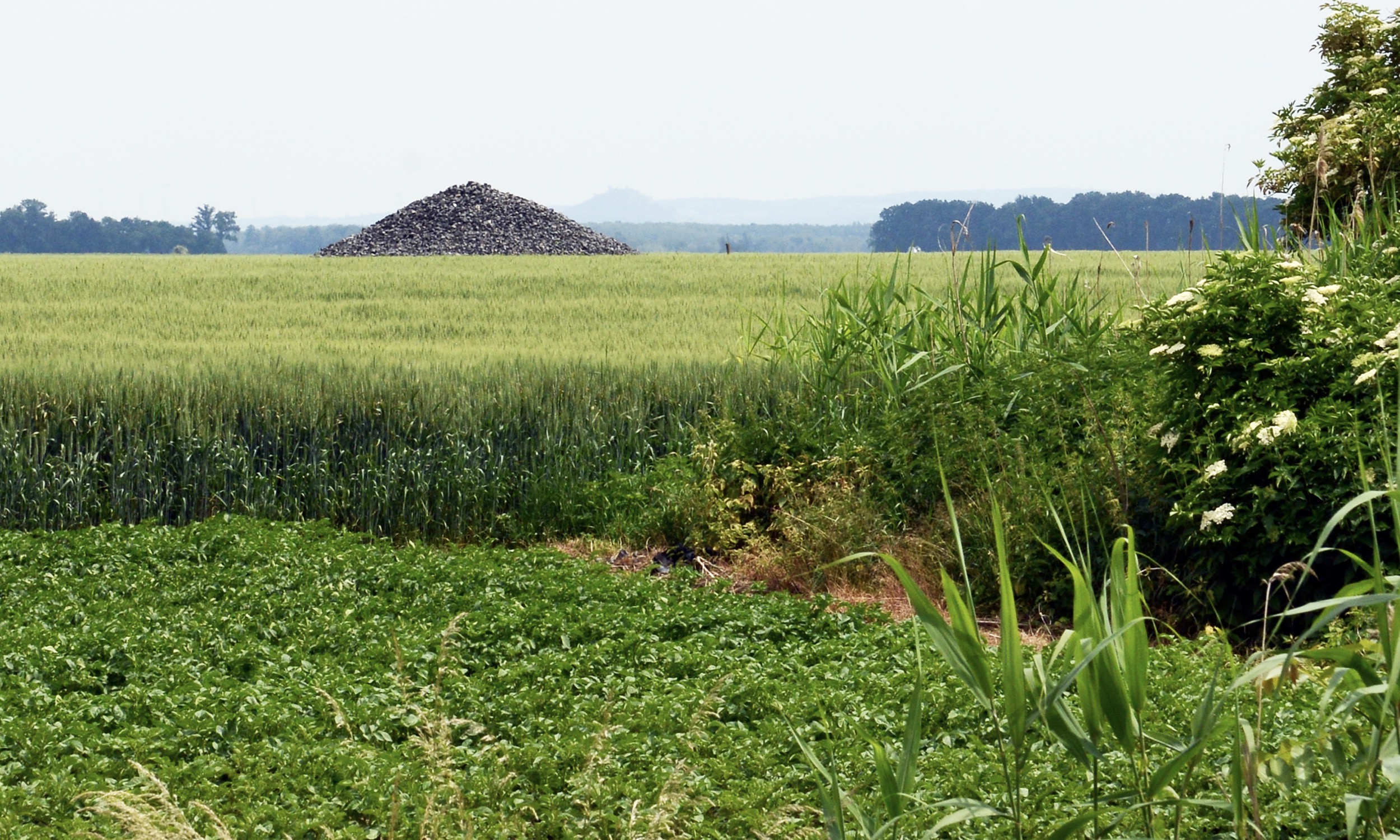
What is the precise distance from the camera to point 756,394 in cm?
805

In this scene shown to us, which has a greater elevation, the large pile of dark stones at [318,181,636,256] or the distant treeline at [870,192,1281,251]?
the distant treeline at [870,192,1281,251]

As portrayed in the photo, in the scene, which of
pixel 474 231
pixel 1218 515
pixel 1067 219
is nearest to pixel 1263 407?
pixel 1218 515

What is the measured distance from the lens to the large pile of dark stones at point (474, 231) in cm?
4194

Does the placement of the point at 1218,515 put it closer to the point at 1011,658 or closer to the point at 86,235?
the point at 1011,658

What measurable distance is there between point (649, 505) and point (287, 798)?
4150 millimetres

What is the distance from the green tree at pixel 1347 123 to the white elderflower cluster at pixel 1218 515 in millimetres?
4683

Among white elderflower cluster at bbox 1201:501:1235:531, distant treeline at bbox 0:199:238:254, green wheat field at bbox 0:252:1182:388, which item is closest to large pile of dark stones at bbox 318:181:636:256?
green wheat field at bbox 0:252:1182:388

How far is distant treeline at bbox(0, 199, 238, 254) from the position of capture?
102m

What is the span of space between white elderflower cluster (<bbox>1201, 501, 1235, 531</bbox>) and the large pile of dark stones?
36.8 meters

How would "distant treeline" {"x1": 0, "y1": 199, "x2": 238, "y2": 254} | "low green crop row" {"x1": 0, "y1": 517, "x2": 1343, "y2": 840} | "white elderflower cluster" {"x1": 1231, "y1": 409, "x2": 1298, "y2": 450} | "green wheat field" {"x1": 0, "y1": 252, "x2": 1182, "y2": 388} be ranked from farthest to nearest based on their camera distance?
"distant treeline" {"x1": 0, "y1": 199, "x2": 238, "y2": 254} → "green wheat field" {"x1": 0, "y1": 252, "x2": 1182, "y2": 388} → "white elderflower cluster" {"x1": 1231, "y1": 409, "x2": 1298, "y2": 450} → "low green crop row" {"x1": 0, "y1": 517, "x2": 1343, "y2": 840}

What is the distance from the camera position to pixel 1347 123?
9172mm

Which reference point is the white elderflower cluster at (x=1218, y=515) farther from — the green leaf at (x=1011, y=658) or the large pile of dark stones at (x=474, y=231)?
the large pile of dark stones at (x=474, y=231)

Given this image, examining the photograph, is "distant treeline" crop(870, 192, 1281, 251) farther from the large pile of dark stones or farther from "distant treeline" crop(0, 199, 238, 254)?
"distant treeline" crop(0, 199, 238, 254)

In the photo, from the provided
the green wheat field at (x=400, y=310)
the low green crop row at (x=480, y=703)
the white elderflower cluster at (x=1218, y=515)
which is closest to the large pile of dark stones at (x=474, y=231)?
the green wheat field at (x=400, y=310)
